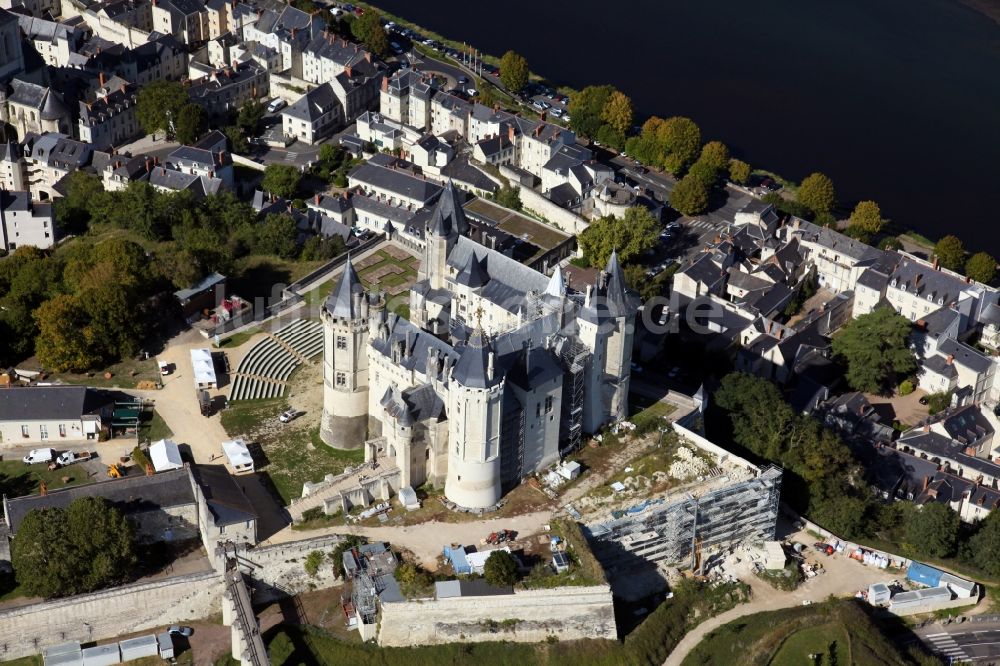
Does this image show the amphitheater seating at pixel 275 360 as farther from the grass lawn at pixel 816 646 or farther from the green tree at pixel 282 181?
the grass lawn at pixel 816 646

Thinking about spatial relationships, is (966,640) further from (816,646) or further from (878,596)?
(816,646)

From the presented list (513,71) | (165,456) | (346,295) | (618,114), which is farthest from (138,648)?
(513,71)

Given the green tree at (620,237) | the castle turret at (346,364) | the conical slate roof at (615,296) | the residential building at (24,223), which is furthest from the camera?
the green tree at (620,237)

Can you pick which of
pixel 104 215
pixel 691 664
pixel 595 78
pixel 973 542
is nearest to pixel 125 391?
pixel 104 215

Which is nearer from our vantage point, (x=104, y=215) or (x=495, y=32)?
(x=104, y=215)

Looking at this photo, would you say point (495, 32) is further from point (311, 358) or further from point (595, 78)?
point (311, 358)

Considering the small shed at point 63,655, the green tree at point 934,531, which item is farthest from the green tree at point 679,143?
the small shed at point 63,655
